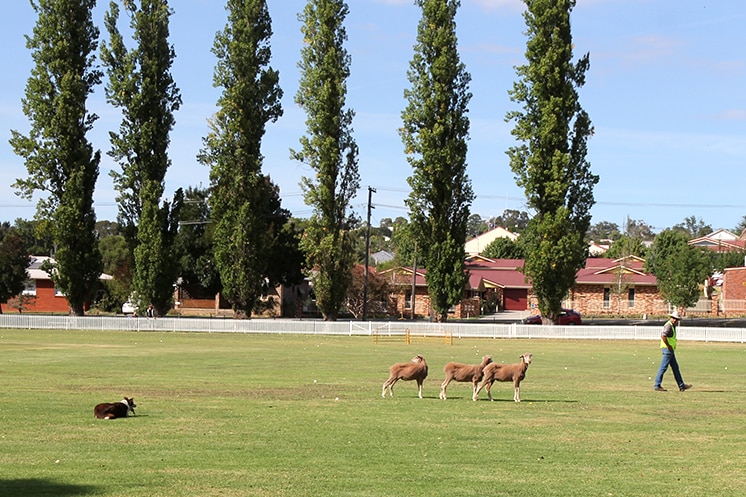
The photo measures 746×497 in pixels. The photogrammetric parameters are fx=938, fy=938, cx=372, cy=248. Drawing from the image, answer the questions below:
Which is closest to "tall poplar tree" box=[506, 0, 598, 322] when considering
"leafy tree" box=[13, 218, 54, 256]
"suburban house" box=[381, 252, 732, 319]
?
"suburban house" box=[381, 252, 732, 319]

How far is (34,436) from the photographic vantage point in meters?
14.6

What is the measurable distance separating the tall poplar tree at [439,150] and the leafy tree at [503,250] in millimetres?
72498

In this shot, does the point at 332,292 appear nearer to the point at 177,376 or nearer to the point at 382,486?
the point at 177,376

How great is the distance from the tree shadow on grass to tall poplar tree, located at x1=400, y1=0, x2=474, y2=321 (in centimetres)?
5460

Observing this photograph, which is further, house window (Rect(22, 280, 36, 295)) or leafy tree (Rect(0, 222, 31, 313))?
house window (Rect(22, 280, 36, 295))

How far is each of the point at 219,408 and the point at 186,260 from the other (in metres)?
66.2

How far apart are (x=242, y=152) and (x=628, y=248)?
63439 mm

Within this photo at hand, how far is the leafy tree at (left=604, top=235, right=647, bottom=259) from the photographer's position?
379 ft

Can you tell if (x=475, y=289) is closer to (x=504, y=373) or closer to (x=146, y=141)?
(x=146, y=141)

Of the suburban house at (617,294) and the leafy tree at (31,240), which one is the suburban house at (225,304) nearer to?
the suburban house at (617,294)

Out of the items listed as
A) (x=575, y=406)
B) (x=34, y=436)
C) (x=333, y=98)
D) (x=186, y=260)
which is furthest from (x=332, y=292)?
(x=34, y=436)

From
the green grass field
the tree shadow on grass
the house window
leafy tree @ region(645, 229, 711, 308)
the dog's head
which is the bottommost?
the tree shadow on grass

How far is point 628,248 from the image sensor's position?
116 meters

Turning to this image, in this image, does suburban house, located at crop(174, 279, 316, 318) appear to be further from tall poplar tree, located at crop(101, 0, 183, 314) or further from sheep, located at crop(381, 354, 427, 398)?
sheep, located at crop(381, 354, 427, 398)
